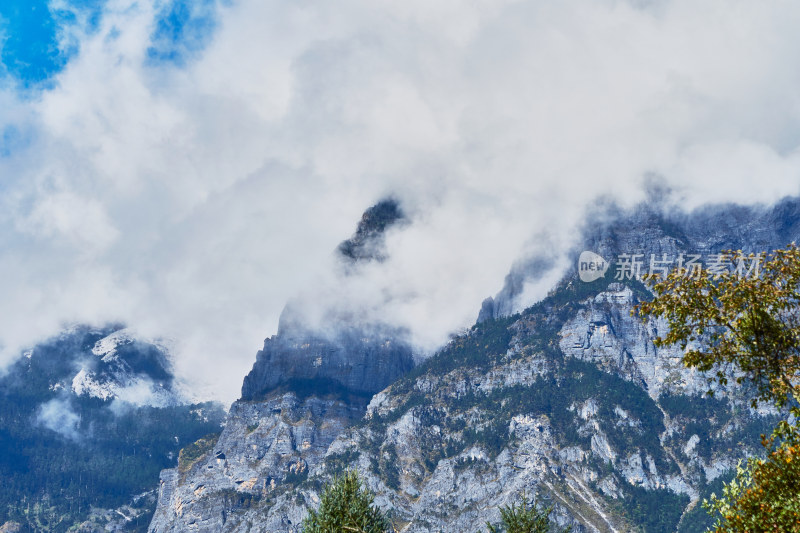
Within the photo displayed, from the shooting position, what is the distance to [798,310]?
122 feet

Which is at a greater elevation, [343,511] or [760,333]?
[343,511]

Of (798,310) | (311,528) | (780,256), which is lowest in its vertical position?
(798,310)

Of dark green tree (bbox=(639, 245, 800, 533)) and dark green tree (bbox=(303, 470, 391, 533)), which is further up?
dark green tree (bbox=(303, 470, 391, 533))

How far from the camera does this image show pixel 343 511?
76.1 m

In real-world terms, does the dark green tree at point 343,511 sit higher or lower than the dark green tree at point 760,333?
higher

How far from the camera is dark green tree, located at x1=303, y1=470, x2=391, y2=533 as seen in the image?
244 feet

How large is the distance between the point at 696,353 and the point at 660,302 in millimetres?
3321

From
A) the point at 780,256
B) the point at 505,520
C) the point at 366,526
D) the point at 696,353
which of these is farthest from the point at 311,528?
the point at 780,256

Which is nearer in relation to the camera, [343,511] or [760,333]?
[760,333]

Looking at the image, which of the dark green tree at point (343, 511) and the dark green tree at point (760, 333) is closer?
the dark green tree at point (760, 333)

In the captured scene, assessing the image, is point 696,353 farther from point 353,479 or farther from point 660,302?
point 353,479

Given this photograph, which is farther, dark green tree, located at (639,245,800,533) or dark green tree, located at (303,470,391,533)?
dark green tree, located at (303,470,391,533)

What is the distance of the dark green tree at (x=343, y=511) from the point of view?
74500 millimetres

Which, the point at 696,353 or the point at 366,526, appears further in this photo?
the point at 366,526
